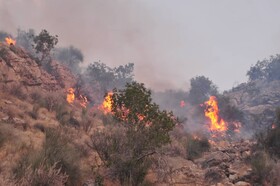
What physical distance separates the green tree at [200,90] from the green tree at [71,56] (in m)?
34.7

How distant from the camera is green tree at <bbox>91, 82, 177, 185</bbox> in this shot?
931cm

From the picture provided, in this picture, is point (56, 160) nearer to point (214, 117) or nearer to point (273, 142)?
point (273, 142)

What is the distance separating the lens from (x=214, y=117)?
5703cm

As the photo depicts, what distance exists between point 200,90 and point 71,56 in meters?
39.7

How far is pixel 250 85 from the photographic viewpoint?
285 feet

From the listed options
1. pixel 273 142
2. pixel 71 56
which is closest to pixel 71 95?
pixel 273 142

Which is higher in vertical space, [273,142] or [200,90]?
[200,90]

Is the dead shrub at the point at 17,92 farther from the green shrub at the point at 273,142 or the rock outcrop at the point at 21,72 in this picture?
the green shrub at the point at 273,142

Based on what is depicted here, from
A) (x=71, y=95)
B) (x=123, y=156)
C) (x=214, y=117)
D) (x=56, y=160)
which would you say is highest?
(x=214, y=117)

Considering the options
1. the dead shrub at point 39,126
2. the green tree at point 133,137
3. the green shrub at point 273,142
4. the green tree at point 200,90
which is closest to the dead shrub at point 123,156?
the green tree at point 133,137

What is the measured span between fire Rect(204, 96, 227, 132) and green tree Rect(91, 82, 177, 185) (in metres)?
43.5

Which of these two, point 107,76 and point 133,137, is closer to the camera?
point 133,137

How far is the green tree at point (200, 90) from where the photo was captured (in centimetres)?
7812

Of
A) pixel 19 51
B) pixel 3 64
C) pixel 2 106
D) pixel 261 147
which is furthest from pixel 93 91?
pixel 261 147
